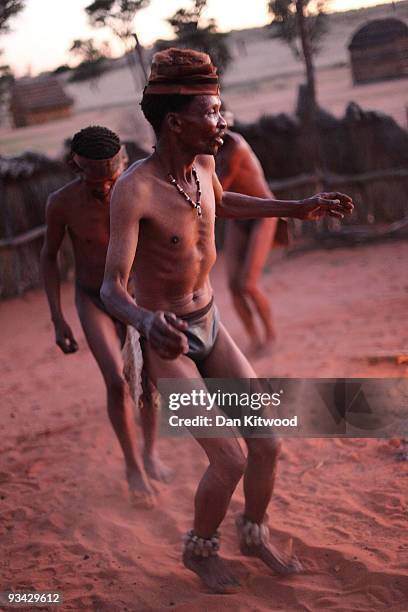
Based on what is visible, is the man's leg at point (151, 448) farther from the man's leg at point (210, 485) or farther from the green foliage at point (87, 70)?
the green foliage at point (87, 70)

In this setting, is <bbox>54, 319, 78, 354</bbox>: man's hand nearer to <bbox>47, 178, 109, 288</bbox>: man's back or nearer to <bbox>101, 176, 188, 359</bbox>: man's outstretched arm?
<bbox>47, 178, 109, 288</bbox>: man's back

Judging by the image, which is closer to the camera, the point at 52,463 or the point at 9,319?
the point at 52,463

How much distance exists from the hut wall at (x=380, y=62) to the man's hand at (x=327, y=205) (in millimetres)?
9961

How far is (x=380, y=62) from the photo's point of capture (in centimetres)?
1622

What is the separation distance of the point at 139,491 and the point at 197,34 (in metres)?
11.4

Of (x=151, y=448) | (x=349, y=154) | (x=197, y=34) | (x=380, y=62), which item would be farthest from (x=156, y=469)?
(x=380, y=62)

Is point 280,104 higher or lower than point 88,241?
higher

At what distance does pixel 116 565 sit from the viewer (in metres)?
3.21

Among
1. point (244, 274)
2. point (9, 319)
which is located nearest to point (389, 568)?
point (244, 274)

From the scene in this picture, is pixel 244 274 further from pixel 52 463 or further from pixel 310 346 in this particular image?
pixel 52 463

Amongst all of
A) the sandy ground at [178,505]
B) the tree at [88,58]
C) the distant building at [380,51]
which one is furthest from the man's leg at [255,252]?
the tree at [88,58]

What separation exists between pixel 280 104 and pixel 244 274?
868 inches

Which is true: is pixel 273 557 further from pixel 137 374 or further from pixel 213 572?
pixel 137 374

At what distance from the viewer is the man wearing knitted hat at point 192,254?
97.5 inches
